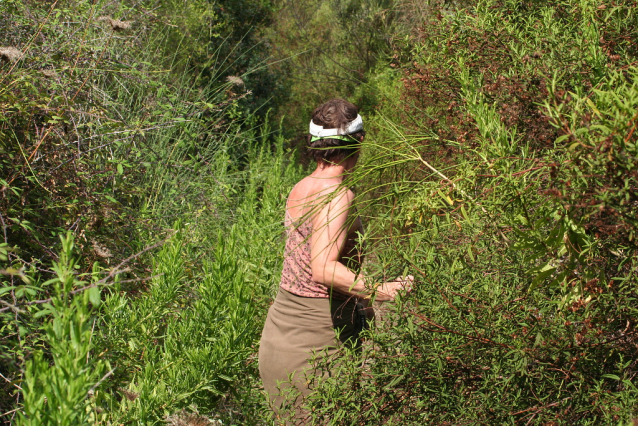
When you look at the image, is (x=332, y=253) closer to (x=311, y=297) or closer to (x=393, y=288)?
(x=311, y=297)

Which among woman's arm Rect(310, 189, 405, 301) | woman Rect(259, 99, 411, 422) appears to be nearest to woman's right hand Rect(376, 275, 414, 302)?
woman's arm Rect(310, 189, 405, 301)

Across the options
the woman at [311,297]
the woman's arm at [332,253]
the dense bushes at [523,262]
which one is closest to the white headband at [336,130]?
the woman at [311,297]

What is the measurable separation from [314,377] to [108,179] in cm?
242

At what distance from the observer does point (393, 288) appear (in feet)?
5.34

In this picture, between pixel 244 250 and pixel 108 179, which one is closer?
pixel 108 179

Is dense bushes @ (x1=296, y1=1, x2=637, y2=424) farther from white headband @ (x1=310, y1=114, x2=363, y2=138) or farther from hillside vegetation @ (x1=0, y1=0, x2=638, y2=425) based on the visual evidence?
white headband @ (x1=310, y1=114, x2=363, y2=138)

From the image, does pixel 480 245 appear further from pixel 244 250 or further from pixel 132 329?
pixel 244 250

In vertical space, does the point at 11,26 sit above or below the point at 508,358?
above

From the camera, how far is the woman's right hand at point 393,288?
1.57 metres

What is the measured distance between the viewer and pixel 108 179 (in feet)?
11.9

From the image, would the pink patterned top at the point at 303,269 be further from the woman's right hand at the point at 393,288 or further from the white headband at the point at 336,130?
the woman's right hand at the point at 393,288

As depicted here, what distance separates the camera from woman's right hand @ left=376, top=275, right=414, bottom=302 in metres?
1.57

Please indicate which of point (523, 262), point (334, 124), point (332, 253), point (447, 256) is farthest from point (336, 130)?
point (523, 262)

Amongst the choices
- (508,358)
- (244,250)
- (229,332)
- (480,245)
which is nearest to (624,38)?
(480,245)
